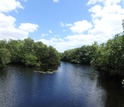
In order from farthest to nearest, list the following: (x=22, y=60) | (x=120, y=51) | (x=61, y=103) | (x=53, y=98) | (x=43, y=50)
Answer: (x=43, y=50)
(x=22, y=60)
(x=120, y=51)
(x=53, y=98)
(x=61, y=103)

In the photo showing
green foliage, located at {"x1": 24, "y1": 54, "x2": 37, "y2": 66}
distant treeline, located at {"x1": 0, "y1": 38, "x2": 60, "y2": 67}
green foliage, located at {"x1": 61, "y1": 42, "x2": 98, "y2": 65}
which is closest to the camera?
green foliage, located at {"x1": 24, "y1": 54, "x2": 37, "y2": 66}

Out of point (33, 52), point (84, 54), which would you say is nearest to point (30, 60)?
point (33, 52)

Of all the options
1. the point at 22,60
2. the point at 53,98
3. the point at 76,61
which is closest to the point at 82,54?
the point at 76,61

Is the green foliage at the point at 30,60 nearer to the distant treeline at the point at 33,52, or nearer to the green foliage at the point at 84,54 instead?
the distant treeline at the point at 33,52

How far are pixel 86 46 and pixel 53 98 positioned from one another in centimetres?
9844

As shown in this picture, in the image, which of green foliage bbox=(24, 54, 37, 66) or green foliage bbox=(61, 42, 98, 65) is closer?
green foliage bbox=(24, 54, 37, 66)

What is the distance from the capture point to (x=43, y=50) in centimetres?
8000

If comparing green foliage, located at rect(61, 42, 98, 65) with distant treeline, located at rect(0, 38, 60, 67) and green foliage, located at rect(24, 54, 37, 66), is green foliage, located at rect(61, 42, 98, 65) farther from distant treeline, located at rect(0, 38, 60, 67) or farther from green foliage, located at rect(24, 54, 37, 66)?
green foliage, located at rect(24, 54, 37, 66)

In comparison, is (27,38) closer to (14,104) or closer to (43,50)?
(43,50)

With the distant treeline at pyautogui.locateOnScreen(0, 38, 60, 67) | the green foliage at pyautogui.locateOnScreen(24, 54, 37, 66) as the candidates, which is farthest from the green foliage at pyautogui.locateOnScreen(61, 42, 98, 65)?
the green foliage at pyautogui.locateOnScreen(24, 54, 37, 66)

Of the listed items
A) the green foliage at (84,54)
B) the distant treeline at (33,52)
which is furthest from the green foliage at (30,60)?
the green foliage at (84,54)

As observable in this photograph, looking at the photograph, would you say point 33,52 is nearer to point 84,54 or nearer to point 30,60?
point 30,60

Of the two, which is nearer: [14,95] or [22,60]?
[14,95]

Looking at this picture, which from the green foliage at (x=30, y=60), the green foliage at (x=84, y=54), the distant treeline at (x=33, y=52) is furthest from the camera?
the green foliage at (x=84, y=54)
